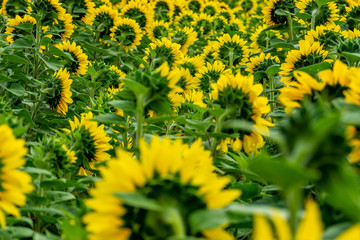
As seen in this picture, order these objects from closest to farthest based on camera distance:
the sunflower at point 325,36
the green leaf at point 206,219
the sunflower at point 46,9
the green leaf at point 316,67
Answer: the green leaf at point 206,219 → the green leaf at point 316,67 → the sunflower at point 325,36 → the sunflower at point 46,9

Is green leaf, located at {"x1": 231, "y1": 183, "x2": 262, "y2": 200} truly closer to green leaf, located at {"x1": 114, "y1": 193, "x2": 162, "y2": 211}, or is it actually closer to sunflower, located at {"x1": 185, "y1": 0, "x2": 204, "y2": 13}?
green leaf, located at {"x1": 114, "y1": 193, "x2": 162, "y2": 211}

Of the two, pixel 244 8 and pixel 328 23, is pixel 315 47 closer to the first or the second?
pixel 328 23

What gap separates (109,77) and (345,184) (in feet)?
5.24

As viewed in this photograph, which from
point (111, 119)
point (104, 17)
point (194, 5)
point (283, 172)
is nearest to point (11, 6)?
point (104, 17)

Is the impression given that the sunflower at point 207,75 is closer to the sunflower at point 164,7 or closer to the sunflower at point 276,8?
the sunflower at point 276,8

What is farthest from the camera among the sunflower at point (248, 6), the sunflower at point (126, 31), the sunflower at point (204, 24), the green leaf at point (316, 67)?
the sunflower at point (248, 6)

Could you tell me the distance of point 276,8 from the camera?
2289 mm

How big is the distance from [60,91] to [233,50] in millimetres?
1073

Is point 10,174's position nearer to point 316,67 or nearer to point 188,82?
point 316,67

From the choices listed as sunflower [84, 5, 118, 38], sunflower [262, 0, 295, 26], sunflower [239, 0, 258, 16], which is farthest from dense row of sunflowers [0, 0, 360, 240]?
sunflower [239, 0, 258, 16]

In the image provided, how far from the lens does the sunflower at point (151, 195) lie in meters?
0.53

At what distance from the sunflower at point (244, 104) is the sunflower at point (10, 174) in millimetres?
500

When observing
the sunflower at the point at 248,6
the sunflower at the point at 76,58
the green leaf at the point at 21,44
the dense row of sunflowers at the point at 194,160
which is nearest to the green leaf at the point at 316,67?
the dense row of sunflowers at the point at 194,160

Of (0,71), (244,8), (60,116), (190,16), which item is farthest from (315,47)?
(244,8)
